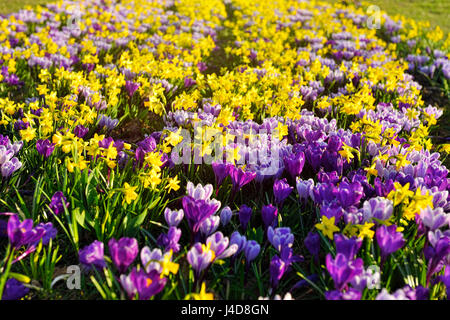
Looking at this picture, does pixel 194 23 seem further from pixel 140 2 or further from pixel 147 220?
pixel 147 220

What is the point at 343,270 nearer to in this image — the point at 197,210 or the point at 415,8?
the point at 197,210

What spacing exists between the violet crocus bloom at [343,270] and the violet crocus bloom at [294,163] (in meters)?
1.36

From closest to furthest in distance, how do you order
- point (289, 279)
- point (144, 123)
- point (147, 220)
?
point (289, 279)
point (147, 220)
point (144, 123)

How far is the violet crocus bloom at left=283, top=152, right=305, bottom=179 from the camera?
3.29 metres

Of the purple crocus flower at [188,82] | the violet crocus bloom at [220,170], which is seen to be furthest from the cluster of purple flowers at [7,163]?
the purple crocus flower at [188,82]

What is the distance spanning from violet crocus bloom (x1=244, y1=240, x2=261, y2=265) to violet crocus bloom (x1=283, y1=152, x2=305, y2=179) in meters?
1.13

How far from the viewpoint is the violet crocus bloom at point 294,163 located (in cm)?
329

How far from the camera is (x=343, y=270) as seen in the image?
6.48ft

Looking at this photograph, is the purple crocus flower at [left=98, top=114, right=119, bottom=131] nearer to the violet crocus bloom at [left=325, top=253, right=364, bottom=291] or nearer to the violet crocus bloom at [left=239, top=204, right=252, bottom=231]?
the violet crocus bloom at [left=239, top=204, right=252, bottom=231]

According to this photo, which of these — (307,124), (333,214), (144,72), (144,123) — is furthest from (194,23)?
(333,214)

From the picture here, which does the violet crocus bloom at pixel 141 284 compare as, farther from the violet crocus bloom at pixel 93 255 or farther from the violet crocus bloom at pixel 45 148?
the violet crocus bloom at pixel 45 148

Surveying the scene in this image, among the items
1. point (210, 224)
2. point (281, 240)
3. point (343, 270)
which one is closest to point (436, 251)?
point (343, 270)
